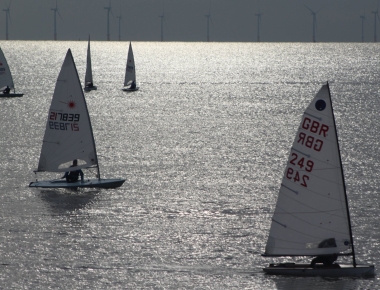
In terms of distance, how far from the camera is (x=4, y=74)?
118 m

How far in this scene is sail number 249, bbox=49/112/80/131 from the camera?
55406 mm

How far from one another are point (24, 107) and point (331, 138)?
92077 millimetres

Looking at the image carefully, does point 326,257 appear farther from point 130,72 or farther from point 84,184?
point 130,72

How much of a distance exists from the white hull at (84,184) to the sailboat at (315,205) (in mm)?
22763

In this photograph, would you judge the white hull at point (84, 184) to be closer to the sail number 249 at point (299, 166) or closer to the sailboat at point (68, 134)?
the sailboat at point (68, 134)

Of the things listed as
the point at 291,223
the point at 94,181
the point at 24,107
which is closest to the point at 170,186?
the point at 94,181

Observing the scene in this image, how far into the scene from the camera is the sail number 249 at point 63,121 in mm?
55406

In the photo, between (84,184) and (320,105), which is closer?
(320,105)

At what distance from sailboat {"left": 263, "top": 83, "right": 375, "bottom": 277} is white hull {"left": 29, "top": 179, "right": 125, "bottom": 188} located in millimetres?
22763

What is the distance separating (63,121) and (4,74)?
66310 millimetres

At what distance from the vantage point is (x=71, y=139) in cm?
5538

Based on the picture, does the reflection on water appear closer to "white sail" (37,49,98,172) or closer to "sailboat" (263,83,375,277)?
"white sail" (37,49,98,172)

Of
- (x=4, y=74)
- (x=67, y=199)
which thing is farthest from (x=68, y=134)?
(x=4, y=74)

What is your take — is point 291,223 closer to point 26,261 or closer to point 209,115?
point 26,261
